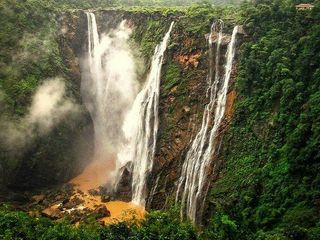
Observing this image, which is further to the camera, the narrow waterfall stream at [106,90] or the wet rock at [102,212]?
the narrow waterfall stream at [106,90]

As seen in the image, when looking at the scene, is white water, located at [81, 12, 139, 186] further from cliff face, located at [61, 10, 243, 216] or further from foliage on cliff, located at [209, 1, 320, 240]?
foliage on cliff, located at [209, 1, 320, 240]

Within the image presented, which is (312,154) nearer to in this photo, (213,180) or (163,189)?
(213,180)

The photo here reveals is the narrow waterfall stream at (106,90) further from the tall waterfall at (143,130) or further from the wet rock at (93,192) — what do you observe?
the tall waterfall at (143,130)

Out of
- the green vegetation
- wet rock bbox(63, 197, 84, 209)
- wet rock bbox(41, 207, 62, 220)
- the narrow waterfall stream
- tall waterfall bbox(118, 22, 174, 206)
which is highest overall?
the narrow waterfall stream

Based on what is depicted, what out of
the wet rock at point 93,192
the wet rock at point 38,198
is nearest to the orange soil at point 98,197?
the wet rock at point 93,192

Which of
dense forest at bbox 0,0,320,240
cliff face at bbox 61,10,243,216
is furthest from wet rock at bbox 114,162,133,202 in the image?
dense forest at bbox 0,0,320,240

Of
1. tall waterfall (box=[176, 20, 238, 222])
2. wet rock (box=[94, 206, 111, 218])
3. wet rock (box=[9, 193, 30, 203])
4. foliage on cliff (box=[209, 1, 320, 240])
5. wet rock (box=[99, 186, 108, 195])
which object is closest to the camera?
foliage on cliff (box=[209, 1, 320, 240])
